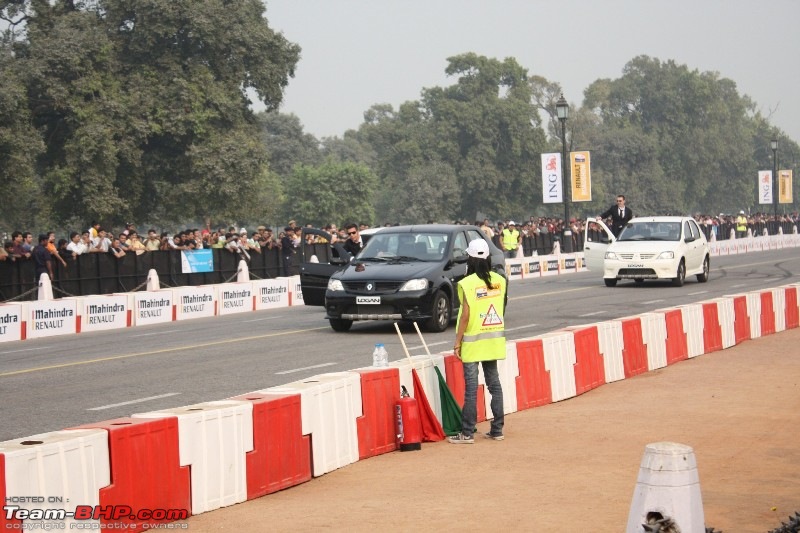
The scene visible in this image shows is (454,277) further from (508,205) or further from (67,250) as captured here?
(508,205)

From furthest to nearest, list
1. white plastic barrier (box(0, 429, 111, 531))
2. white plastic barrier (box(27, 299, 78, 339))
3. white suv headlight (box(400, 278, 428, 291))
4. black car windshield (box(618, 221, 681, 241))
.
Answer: black car windshield (box(618, 221, 681, 241)) → white plastic barrier (box(27, 299, 78, 339)) → white suv headlight (box(400, 278, 428, 291)) → white plastic barrier (box(0, 429, 111, 531))

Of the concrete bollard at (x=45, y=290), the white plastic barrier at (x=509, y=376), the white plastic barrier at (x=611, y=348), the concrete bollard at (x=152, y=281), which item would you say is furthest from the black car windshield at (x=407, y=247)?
the concrete bollard at (x=152, y=281)

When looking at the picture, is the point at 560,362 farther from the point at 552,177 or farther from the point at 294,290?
the point at 552,177

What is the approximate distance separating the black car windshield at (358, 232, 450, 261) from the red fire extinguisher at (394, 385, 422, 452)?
10389 millimetres

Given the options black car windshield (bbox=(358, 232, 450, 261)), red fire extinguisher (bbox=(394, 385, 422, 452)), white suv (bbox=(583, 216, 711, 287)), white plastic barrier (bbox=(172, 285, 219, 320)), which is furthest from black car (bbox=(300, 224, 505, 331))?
white suv (bbox=(583, 216, 711, 287))

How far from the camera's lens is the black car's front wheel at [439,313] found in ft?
68.1

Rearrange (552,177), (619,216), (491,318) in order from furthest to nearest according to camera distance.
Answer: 1. (552,177)
2. (619,216)
3. (491,318)

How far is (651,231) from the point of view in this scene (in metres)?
32.3

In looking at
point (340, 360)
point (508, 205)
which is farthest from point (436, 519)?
point (508, 205)

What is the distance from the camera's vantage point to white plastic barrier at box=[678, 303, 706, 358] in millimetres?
18331

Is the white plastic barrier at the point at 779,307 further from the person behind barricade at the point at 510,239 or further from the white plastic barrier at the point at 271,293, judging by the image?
the person behind barricade at the point at 510,239

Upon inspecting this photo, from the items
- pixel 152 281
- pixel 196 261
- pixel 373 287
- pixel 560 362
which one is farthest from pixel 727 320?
pixel 196 261

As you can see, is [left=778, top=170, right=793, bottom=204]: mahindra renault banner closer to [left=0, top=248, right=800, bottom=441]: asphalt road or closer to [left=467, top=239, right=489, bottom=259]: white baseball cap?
[left=0, top=248, right=800, bottom=441]: asphalt road

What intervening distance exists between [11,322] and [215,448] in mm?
17075
